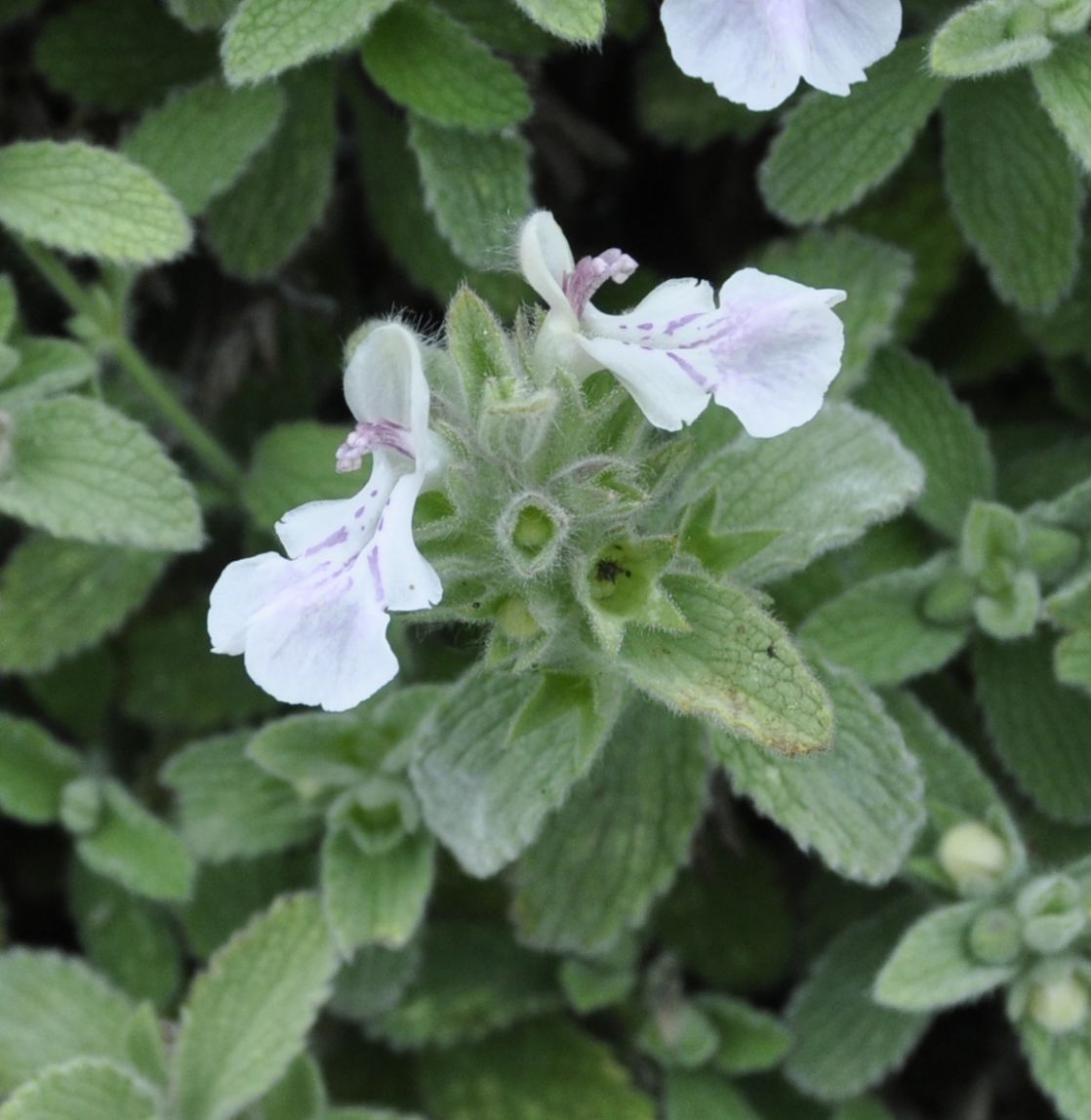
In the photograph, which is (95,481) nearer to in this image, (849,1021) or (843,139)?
(843,139)

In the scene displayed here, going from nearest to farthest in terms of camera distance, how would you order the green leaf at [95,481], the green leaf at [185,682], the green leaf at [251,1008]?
the green leaf at [95,481] → the green leaf at [251,1008] → the green leaf at [185,682]

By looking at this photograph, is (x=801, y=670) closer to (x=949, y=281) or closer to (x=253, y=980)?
(x=253, y=980)

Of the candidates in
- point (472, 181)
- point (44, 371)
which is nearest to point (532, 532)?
point (472, 181)

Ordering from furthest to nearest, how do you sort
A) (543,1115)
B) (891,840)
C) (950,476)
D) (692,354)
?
1. (543,1115)
2. (950,476)
3. (891,840)
4. (692,354)

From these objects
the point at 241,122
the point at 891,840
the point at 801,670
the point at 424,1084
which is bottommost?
the point at 424,1084

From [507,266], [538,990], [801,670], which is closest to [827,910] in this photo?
[538,990]

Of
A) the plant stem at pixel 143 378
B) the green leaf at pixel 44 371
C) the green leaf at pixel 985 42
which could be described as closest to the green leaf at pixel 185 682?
the plant stem at pixel 143 378

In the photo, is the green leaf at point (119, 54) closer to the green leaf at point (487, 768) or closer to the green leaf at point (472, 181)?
the green leaf at point (472, 181)
